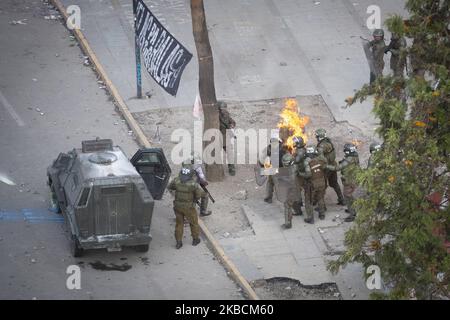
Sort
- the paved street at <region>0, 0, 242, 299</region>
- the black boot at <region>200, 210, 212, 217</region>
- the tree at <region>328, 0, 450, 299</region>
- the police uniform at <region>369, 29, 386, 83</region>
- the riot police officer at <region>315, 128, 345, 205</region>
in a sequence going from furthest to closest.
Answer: the police uniform at <region>369, 29, 386, 83</region> → the black boot at <region>200, 210, 212, 217</region> → the riot police officer at <region>315, 128, 345, 205</region> → the paved street at <region>0, 0, 242, 299</region> → the tree at <region>328, 0, 450, 299</region>

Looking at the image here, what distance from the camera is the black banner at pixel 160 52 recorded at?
73.3 ft

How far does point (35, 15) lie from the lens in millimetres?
29266

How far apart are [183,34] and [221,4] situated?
195 centimetres

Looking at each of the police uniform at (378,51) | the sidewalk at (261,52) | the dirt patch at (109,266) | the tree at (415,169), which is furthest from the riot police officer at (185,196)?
the police uniform at (378,51)

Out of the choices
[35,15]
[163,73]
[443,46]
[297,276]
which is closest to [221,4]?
[35,15]

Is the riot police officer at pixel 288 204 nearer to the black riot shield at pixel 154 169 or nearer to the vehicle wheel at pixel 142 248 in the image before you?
the black riot shield at pixel 154 169

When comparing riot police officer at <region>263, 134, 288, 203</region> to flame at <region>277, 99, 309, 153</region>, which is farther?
flame at <region>277, 99, 309, 153</region>

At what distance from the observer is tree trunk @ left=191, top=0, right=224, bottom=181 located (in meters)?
22.1

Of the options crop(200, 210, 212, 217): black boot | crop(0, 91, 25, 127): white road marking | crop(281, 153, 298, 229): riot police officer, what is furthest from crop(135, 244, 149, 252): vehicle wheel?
crop(0, 91, 25, 127): white road marking

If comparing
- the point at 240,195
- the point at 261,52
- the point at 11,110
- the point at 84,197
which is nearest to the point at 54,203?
the point at 84,197

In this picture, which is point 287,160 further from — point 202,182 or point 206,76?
point 206,76

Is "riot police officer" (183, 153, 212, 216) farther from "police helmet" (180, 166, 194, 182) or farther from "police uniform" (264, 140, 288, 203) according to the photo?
"police uniform" (264, 140, 288, 203)

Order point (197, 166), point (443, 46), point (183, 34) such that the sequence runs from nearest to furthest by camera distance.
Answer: point (443, 46), point (197, 166), point (183, 34)
